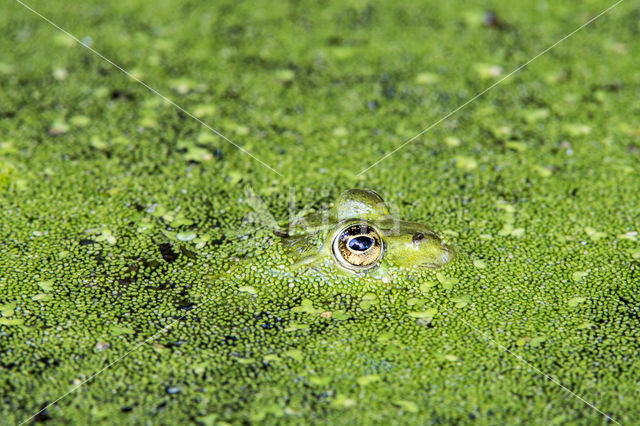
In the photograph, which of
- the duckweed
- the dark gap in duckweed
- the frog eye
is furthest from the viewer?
the dark gap in duckweed

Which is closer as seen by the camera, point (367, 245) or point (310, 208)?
point (367, 245)

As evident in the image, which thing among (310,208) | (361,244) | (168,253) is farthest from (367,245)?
(168,253)

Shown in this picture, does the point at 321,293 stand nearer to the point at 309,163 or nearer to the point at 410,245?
the point at 410,245

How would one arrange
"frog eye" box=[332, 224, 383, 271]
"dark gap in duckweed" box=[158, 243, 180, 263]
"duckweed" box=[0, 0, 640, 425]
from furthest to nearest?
"dark gap in duckweed" box=[158, 243, 180, 263]
"frog eye" box=[332, 224, 383, 271]
"duckweed" box=[0, 0, 640, 425]

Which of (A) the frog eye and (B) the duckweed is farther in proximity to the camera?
(A) the frog eye

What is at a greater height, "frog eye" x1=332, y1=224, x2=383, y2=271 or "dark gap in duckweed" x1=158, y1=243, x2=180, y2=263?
"frog eye" x1=332, y1=224, x2=383, y2=271

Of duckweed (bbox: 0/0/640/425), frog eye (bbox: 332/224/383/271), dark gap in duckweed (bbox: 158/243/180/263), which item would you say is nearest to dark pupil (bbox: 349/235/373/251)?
frog eye (bbox: 332/224/383/271)

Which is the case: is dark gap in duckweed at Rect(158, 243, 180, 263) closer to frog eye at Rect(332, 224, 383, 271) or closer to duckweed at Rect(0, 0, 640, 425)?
duckweed at Rect(0, 0, 640, 425)

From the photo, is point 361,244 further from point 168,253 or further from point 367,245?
point 168,253
